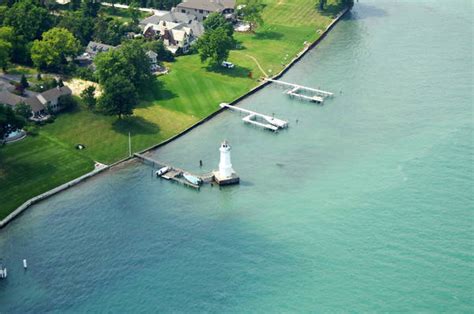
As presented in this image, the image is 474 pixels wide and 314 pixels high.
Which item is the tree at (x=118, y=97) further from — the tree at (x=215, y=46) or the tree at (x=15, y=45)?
the tree at (x=15, y=45)

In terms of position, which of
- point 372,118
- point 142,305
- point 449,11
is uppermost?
point 449,11

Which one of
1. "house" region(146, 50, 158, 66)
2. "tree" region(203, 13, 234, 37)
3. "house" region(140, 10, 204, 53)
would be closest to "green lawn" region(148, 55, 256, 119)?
"house" region(146, 50, 158, 66)

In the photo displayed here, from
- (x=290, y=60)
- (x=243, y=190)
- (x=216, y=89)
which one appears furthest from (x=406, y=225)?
(x=290, y=60)

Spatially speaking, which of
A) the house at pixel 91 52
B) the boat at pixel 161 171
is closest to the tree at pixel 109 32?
the house at pixel 91 52

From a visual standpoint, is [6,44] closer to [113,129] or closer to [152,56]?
[152,56]

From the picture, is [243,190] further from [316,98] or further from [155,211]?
[316,98]

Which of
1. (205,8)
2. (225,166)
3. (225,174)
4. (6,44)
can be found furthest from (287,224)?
(205,8)

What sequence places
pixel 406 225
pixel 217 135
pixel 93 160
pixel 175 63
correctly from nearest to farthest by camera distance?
pixel 406 225, pixel 93 160, pixel 217 135, pixel 175 63
